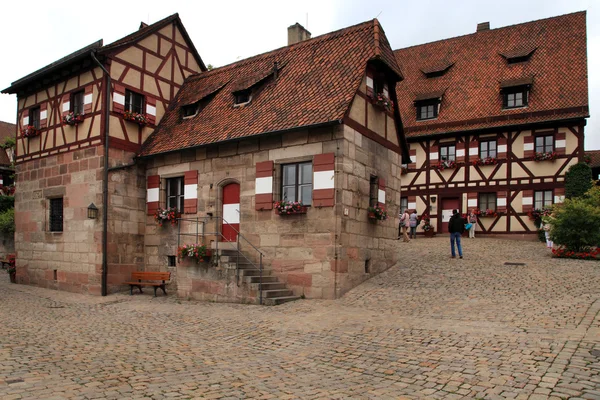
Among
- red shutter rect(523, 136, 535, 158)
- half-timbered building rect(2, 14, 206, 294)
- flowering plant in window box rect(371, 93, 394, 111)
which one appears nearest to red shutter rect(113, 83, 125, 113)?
half-timbered building rect(2, 14, 206, 294)

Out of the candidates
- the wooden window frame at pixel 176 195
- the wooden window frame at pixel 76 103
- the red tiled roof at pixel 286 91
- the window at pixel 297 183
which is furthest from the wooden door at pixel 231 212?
the wooden window frame at pixel 76 103

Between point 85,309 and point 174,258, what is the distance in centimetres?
358

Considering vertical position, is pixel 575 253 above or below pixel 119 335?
above

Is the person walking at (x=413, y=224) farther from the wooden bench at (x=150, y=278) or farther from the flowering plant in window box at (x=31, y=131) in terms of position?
the flowering plant in window box at (x=31, y=131)

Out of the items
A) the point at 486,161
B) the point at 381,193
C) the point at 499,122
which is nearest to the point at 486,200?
the point at 486,161

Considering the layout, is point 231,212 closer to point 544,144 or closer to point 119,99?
point 119,99

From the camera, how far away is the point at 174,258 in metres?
15.9

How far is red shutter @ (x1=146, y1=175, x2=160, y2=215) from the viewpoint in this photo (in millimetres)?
16125

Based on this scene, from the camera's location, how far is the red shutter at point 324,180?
12.5 metres

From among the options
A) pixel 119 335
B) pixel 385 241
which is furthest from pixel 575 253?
pixel 119 335

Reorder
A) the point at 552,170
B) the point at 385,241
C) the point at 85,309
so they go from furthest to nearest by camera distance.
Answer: the point at 552,170 → the point at 385,241 → the point at 85,309

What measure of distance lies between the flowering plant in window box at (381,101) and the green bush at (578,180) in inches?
446

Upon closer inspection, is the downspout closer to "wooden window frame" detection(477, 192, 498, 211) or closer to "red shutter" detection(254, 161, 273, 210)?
"red shutter" detection(254, 161, 273, 210)

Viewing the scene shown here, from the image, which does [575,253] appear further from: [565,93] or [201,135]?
[201,135]
